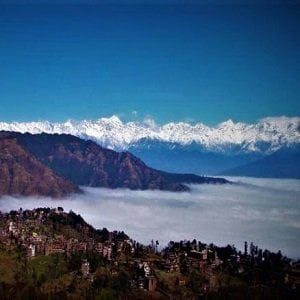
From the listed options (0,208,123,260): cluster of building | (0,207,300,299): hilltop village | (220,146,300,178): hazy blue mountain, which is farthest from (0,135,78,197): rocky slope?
(220,146,300,178): hazy blue mountain

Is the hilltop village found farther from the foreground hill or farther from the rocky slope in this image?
→ the foreground hill

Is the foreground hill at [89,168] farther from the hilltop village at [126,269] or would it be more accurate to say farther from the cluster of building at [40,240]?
the hilltop village at [126,269]

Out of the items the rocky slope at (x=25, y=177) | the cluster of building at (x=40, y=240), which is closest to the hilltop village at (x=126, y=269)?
the cluster of building at (x=40, y=240)

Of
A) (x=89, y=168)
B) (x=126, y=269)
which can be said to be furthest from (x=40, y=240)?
(x=89, y=168)

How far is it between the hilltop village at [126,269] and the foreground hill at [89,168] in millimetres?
15265

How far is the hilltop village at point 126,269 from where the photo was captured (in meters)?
12.9

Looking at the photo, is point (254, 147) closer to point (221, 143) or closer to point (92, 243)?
point (221, 143)

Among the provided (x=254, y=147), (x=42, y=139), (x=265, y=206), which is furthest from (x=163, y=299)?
(x=254, y=147)

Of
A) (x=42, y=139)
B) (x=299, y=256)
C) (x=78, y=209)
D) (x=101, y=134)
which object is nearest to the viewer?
(x=299, y=256)

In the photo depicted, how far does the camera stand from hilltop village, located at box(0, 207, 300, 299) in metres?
12.9

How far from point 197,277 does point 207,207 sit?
16.0 meters

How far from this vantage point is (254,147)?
67.9m

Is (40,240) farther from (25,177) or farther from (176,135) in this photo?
(176,135)

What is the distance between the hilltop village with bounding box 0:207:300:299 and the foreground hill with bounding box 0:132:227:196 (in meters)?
15.3
